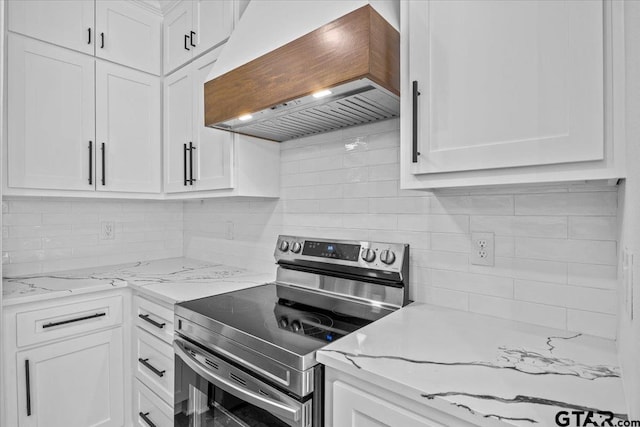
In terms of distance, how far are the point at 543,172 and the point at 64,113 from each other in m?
2.27

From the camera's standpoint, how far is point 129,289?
188 cm

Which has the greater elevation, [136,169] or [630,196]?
[136,169]

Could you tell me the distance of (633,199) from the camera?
27.5 inches

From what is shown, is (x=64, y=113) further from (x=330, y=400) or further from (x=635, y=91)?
(x=635, y=91)

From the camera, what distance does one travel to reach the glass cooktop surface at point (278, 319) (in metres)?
1.09

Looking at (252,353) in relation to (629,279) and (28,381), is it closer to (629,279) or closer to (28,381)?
(629,279)

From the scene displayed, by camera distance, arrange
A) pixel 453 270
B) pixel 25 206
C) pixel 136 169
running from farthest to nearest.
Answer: pixel 136 169, pixel 25 206, pixel 453 270

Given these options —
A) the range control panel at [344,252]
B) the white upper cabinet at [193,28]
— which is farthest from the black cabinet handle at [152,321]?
the white upper cabinet at [193,28]

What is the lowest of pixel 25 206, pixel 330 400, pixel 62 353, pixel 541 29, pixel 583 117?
pixel 62 353

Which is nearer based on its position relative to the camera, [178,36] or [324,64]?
[324,64]

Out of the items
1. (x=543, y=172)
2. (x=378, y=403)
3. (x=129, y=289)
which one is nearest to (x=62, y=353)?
(x=129, y=289)

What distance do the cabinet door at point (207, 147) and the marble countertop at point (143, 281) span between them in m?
0.53

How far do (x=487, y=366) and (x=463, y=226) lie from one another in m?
0.58

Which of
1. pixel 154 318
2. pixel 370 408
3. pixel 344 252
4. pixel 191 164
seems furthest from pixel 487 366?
pixel 191 164
